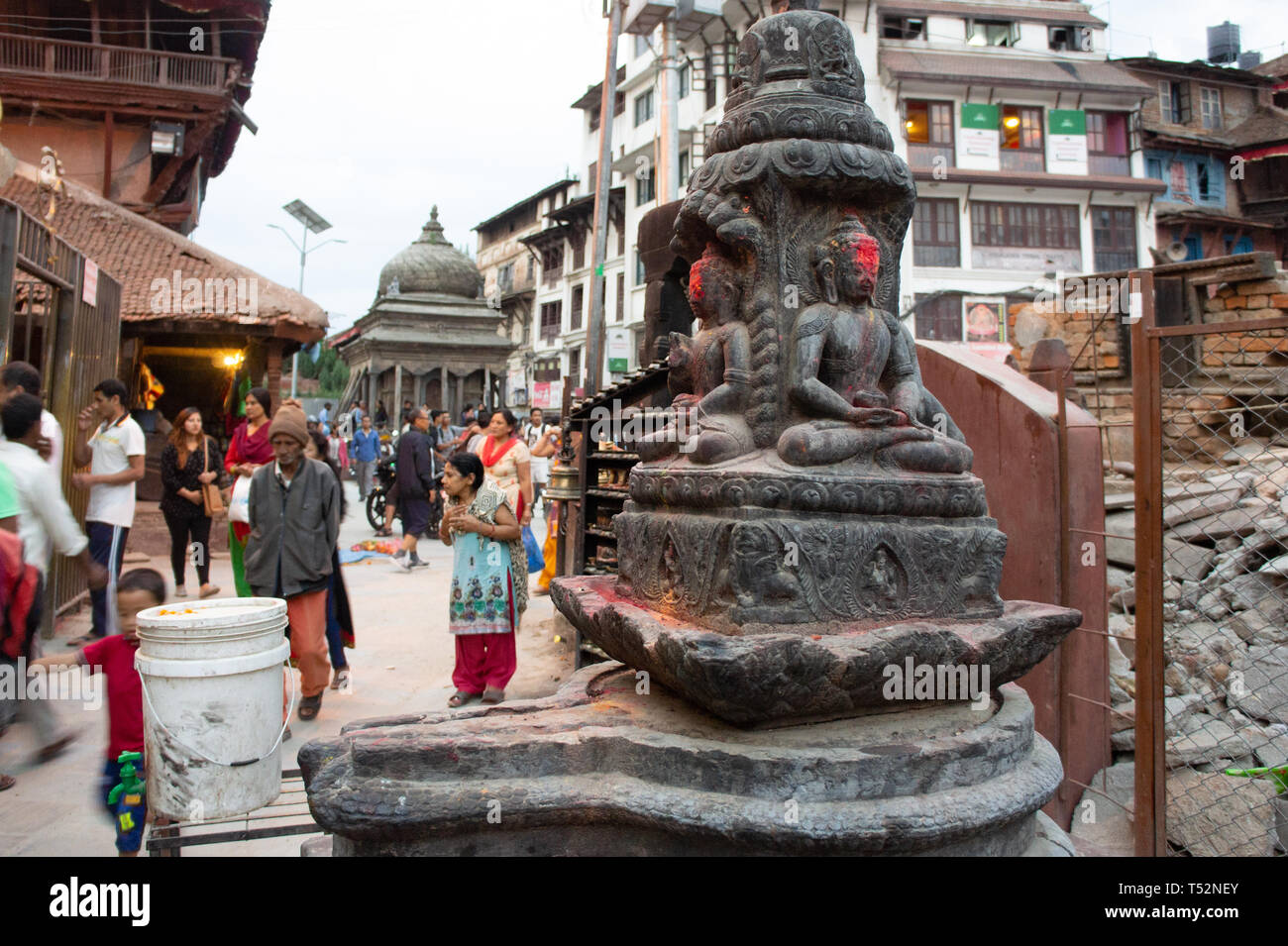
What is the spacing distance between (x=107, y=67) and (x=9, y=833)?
47.3ft

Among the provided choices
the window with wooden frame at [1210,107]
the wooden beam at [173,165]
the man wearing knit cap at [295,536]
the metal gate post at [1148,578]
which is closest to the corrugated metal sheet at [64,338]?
the man wearing knit cap at [295,536]

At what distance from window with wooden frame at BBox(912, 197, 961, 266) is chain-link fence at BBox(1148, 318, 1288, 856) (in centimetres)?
1725

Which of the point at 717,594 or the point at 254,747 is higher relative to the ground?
the point at 717,594

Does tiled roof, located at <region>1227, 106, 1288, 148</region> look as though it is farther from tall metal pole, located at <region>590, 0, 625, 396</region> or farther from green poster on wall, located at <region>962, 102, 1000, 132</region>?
tall metal pole, located at <region>590, 0, 625, 396</region>

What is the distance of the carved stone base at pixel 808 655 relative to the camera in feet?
7.11

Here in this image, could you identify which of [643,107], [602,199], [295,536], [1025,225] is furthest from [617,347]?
[643,107]

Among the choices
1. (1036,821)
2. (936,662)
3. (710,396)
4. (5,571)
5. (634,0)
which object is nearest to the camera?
(936,662)

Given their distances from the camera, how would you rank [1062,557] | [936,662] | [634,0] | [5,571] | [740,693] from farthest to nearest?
[634,0], [1062,557], [5,571], [936,662], [740,693]

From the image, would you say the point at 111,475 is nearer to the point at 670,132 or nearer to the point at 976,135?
the point at 670,132

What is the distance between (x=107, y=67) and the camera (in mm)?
13742

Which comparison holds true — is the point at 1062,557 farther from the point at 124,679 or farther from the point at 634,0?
the point at 634,0

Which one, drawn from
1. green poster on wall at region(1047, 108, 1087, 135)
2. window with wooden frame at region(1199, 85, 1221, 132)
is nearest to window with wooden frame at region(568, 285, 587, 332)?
green poster on wall at region(1047, 108, 1087, 135)

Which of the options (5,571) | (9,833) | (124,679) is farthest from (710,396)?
(9,833)

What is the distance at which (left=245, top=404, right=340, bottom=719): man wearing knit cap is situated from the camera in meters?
4.79
